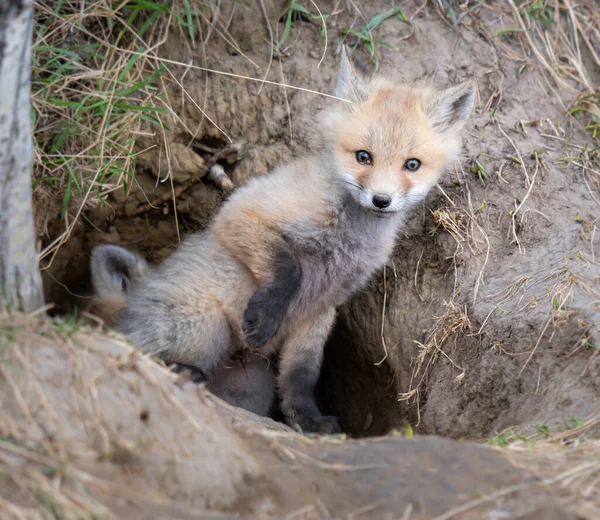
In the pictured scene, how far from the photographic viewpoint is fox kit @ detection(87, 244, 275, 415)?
14.5ft

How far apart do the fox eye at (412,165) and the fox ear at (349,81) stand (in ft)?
1.76

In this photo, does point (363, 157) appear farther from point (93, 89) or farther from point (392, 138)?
point (93, 89)

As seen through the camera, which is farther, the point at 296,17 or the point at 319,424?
the point at 296,17

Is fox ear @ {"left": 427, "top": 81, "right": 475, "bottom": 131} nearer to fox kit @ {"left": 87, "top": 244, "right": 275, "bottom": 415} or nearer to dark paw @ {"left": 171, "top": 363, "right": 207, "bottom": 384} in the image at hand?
fox kit @ {"left": 87, "top": 244, "right": 275, "bottom": 415}

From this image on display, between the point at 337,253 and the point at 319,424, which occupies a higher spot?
the point at 337,253

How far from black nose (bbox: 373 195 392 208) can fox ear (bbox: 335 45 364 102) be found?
30.0 inches

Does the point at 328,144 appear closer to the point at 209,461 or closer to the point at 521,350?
the point at 521,350

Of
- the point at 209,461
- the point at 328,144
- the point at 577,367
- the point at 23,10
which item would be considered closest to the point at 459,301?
the point at 577,367

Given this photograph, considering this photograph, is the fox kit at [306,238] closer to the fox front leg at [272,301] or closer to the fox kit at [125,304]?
the fox front leg at [272,301]

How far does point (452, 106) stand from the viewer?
13.5 feet

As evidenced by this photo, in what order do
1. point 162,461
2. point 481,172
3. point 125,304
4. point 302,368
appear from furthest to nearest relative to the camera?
point 481,172 → point 125,304 → point 302,368 → point 162,461

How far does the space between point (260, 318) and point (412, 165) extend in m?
1.27

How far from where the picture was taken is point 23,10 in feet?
7.74

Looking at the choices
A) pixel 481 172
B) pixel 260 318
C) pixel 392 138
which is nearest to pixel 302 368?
pixel 260 318
